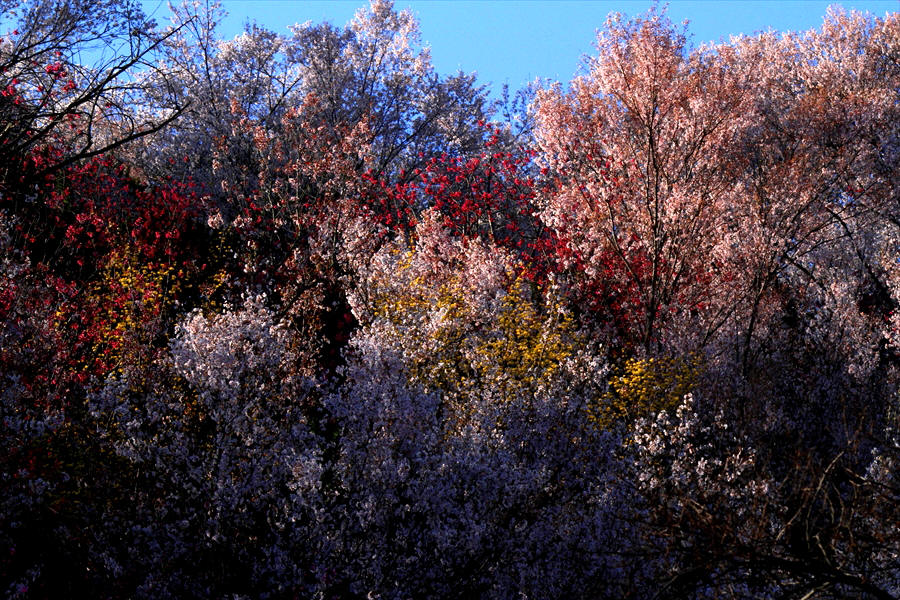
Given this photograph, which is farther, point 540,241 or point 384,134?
point 384,134

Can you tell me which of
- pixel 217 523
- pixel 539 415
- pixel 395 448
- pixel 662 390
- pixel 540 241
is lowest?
pixel 217 523

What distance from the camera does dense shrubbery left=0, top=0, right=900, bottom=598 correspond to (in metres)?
9.76

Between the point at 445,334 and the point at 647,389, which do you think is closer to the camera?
the point at 445,334

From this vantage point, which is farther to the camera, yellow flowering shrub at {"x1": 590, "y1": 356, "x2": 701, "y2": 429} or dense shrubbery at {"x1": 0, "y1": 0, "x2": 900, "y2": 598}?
yellow flowering shrub at {"x1": 590, "y1": 356, "x2": 701, "y2": 429}

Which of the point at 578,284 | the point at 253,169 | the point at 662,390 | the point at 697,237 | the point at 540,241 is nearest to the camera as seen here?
the point at 662,390

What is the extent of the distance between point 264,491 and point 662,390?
9.04m

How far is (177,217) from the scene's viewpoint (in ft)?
81.5

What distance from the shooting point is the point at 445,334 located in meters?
14.6

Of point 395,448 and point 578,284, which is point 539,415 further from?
point 578,284

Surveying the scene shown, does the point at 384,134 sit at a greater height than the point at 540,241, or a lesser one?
greater

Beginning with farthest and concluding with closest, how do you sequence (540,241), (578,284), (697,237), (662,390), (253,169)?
(253,169) → (540,241) → (578,284) → (697,237) → (662,390)

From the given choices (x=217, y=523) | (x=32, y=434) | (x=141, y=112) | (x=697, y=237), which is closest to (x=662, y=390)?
(x=697, y=237)

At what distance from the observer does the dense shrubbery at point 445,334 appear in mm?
9758

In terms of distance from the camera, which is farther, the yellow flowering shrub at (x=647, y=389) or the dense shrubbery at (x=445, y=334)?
the yellow flowering shrub at (x=647, y=389)
